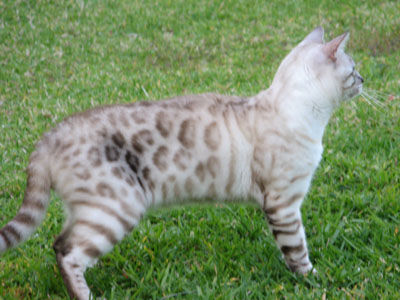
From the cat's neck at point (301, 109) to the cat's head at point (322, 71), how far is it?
52 millimetres

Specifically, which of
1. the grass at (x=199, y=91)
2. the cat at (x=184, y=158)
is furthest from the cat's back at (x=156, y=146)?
the grass at (x=199, y=91)

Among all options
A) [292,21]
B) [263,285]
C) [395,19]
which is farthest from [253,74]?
[263,285]

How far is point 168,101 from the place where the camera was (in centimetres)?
383

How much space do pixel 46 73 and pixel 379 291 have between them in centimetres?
633

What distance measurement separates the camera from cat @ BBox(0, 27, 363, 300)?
10.9 ft

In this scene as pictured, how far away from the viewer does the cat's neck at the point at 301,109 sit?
12.1ft

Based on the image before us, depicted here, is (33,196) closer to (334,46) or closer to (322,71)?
(322,71)

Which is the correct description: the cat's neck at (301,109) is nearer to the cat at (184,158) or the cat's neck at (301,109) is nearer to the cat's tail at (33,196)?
the cat at (184,158)

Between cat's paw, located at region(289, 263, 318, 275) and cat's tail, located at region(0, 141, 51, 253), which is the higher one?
cat's tail, located at region(0, 141, 51, 253)

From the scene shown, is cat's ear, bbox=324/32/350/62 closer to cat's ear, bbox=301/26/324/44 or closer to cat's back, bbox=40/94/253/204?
cat's ear, bbox=301/26/324/44

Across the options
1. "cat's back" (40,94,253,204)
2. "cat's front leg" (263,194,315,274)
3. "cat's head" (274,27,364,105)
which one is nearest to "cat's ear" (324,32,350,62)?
"cat's head" (274,27,364,105)

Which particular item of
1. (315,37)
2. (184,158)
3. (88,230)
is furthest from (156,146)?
(315,37)

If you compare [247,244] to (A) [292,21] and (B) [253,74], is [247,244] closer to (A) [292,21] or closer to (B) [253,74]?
(B) [253,74]

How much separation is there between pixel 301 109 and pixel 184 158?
91 centimetres
